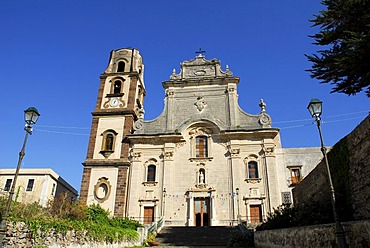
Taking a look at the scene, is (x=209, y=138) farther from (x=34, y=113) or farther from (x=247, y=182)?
(x=34, y=113)

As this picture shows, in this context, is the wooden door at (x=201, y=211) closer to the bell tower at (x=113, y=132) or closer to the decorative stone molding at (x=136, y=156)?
the bell tower at (x=113, y=132)

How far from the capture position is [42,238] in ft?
29.5

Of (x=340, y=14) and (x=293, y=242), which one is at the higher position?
(x=340, y=14)

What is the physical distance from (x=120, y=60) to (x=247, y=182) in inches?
751

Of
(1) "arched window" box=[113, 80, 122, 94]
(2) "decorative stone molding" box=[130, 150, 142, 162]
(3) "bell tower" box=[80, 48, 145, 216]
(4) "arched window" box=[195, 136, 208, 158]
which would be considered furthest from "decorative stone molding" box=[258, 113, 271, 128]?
(1) "arched window" box=[113, 80, 122, 94]

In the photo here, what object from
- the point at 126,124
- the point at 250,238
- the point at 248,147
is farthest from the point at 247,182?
the point at 126,124

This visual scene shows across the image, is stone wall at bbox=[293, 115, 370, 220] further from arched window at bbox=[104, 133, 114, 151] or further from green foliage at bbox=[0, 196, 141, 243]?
arched window at bbox=[104, 133, 114, 151]

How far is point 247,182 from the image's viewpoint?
24062 millimetres

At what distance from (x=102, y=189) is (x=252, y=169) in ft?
43.3

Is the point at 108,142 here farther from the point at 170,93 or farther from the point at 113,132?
the point at 170,93

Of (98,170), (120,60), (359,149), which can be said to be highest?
(120,60)

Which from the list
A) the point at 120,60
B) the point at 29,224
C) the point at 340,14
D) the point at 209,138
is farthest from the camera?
the point at 120,60

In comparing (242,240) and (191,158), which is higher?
(191,158)

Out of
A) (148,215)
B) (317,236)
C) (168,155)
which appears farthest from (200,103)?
(317,236)
